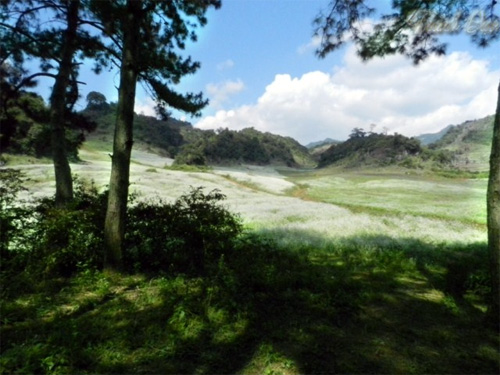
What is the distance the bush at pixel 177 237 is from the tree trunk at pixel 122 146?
104 cm

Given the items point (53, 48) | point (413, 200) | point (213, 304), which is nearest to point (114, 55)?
point (53, 48)

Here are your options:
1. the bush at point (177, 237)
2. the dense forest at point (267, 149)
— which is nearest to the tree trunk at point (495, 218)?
the bush at point (177, 237)

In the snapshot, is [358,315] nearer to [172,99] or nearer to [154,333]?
[154,333]

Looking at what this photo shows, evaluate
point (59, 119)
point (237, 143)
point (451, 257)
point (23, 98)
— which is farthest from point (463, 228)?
point (237, 143)

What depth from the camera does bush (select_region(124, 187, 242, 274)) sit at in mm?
9477

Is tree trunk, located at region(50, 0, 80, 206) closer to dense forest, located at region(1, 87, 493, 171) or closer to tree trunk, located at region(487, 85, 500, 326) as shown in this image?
tree trunk, located at region(487, 85, 500, 326)

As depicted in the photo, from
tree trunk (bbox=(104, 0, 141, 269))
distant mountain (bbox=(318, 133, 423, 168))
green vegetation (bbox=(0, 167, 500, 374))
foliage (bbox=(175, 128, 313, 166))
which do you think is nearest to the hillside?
distant mountain (bbox=(318, 133, 423, 168))

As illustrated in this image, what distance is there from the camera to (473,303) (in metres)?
7.83

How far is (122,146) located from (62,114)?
4801mm

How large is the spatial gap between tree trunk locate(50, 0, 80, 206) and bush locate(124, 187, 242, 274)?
2.94 m

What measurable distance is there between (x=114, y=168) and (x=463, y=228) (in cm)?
2224

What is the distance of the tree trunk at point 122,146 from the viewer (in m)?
8.30

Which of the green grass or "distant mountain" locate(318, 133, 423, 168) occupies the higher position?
"distant mountain" locate(318, 133, 423, 168)

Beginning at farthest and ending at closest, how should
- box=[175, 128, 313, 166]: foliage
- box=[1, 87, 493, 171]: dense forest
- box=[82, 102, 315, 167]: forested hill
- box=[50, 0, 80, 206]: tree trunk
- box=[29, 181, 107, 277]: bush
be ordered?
1. box=[82, 102, 315, 167]: forested hill
2. box=[175, 128, 313, 166]: foliage
3. box=[1, 87, 493, 171]: dense forest
4. box=[50, 0, 80, 206]: tree trunk
5. box=[29, 181, 107, 277]: bush
